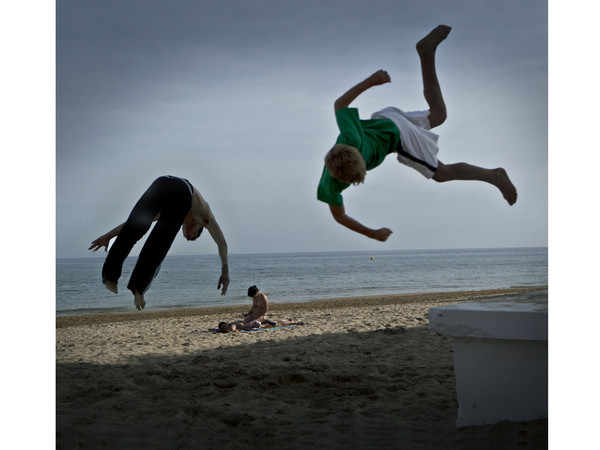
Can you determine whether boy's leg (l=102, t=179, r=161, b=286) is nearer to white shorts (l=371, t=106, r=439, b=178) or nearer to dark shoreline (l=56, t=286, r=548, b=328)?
white shorts (l=371, t=106, r=439, b=178)

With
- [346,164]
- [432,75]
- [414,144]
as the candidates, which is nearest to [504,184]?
[414,144]

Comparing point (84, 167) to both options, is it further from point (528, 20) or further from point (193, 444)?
point (528, 20)

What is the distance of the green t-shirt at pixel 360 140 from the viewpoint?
2598 millimetres

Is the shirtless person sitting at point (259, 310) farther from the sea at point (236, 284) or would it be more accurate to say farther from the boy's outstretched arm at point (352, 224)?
the boy's outstretched arm at point (352, 224)

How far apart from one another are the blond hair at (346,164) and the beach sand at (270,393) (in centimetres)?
138

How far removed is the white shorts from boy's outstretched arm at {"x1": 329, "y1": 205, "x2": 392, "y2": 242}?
383 millimetres

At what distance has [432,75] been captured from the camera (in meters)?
2.95

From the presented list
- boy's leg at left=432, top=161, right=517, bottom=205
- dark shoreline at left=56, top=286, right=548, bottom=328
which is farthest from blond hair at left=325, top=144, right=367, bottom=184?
dark shoreline at left=56, top=286, right=548, bottom=328

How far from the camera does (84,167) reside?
3.79 metres

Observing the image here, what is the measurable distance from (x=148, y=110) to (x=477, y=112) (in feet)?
7.13

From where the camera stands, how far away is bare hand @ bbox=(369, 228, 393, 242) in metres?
2.71

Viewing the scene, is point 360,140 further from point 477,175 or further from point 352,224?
point 477,175

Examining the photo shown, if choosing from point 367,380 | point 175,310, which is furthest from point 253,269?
point 367,380

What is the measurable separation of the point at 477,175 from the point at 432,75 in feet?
1.86
